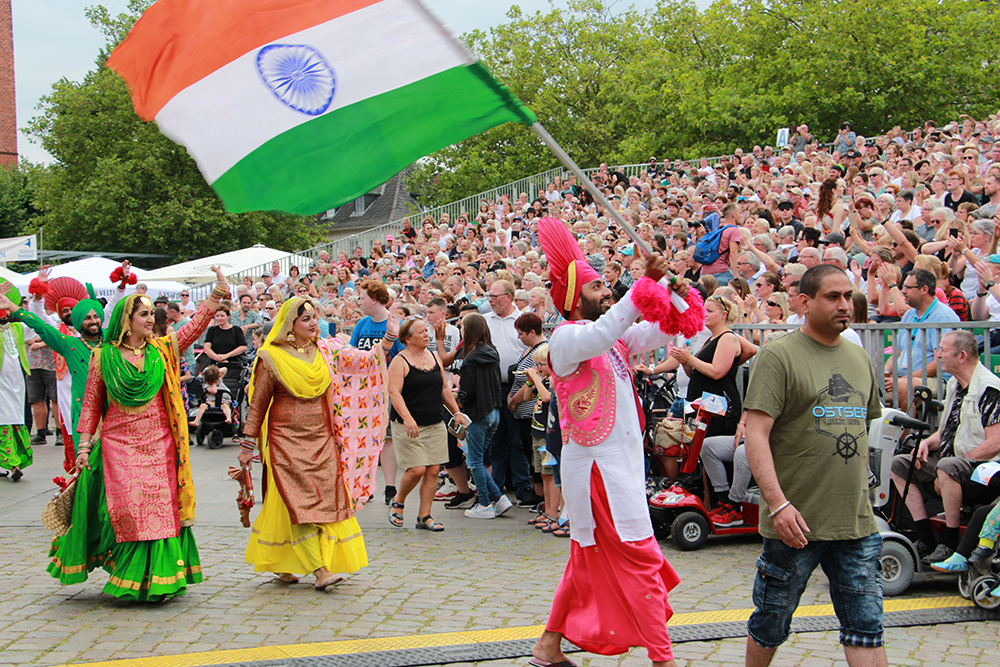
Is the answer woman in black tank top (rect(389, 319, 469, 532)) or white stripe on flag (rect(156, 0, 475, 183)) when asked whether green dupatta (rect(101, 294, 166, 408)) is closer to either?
white stripe on flag (rect(156, 0, 475, 183))

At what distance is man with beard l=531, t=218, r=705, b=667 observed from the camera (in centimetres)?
392

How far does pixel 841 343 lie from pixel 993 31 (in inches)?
1220

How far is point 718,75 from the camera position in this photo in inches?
1383

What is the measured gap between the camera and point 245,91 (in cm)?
434

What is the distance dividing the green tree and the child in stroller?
88.1ft

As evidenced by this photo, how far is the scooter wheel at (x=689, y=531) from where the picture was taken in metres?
6.99

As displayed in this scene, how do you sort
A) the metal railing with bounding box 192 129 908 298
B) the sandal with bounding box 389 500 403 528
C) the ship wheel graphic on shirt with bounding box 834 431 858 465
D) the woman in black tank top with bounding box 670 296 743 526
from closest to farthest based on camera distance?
the ship wheel graphic on shirt with bounding box 834 431 858 465, the woman in black tank top with bounding box 670 296 743 526, the sandal with bounding box 389 500 403 528, the metal railing with bounding box 192 129 908 298

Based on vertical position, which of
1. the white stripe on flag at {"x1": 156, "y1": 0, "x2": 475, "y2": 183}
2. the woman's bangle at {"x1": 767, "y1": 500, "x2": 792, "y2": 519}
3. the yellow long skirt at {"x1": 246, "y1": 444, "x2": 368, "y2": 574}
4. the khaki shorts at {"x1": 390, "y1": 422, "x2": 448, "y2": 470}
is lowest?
the yellow long skirt at {"x1": 246, "y1": 444, "x2": 368, "y2": 574}

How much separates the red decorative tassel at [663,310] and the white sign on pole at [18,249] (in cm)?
2406

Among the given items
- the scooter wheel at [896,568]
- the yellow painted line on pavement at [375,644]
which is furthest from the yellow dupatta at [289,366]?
the scooter wheel at [896,568]

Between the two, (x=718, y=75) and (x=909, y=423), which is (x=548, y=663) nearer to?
(x=909, y=423)

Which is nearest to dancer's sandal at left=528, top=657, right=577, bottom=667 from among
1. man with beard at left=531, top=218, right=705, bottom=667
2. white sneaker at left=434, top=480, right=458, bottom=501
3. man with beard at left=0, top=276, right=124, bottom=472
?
man with beard at left=531, top=218, right=705, bottom=667

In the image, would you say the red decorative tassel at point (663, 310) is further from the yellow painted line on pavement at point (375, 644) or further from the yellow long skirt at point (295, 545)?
the yellow long skirt at point (295, 545)

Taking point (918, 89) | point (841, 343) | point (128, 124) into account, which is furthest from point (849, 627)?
point (128, 124)
